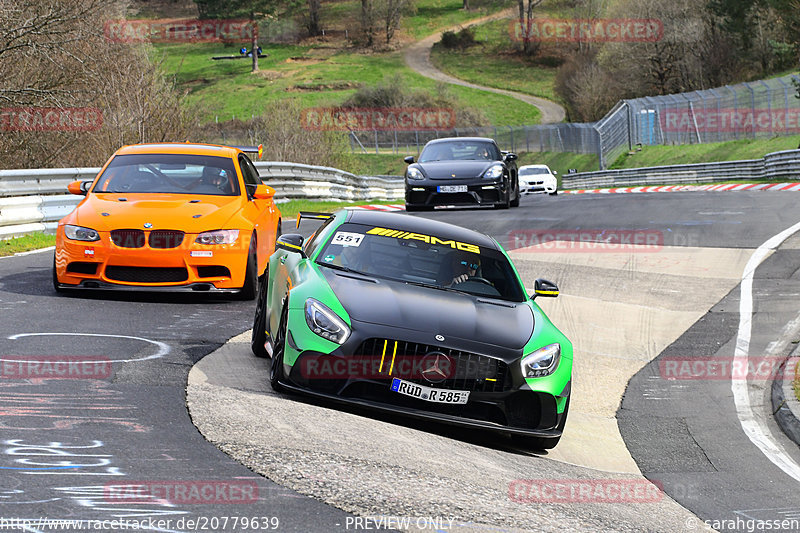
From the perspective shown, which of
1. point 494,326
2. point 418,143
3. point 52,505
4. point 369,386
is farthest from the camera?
point 418,143

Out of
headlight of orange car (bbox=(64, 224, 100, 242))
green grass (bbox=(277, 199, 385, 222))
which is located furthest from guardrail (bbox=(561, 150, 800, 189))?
headlight of orange car (bbox=(64, 224, 100, 242))

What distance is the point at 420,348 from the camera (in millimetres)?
6898

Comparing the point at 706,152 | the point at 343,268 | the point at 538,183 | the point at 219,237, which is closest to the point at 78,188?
the point at 219,237

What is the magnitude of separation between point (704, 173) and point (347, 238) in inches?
1376

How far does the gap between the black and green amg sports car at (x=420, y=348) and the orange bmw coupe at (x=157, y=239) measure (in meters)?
3.06

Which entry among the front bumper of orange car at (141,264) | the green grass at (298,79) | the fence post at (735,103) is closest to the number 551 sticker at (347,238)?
the front bumper of orange car at (141,264)

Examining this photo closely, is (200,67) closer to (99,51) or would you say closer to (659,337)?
(99,51)

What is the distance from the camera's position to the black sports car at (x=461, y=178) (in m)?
21.9

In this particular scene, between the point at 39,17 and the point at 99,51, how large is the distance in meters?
5.71

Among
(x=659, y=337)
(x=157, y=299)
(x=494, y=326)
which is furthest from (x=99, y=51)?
(x=494, y=326)

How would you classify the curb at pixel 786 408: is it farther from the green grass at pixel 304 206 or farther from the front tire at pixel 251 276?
the green grass at pixel 304 206

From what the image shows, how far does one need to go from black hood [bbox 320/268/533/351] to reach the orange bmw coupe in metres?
3.43

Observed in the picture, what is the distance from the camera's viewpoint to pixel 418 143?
80.9 metres

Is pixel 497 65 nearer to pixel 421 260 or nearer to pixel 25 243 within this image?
pixel 25 243
